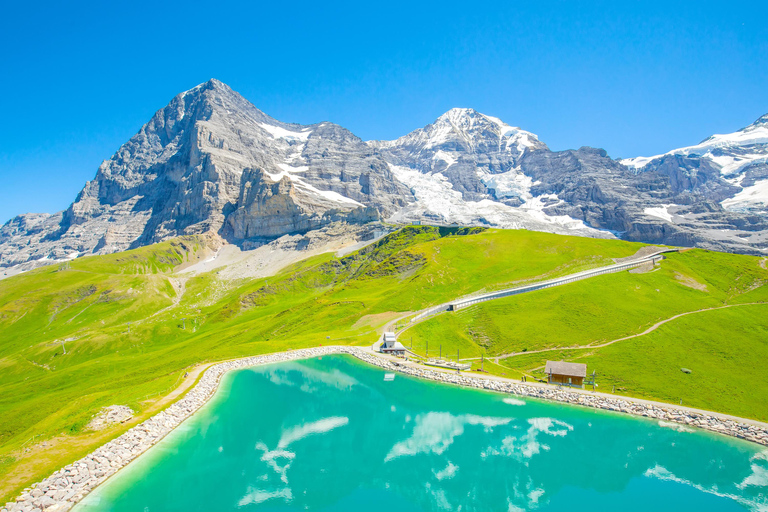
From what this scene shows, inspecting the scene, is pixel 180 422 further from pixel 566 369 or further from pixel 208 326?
pixel 208 326

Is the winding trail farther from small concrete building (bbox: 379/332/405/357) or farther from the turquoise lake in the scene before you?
the turquoise lake

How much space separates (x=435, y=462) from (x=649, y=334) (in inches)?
1946

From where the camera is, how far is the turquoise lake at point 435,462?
3872cm

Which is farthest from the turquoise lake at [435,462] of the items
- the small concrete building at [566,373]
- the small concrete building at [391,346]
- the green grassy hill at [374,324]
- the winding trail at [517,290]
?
the winding trail at [517,290]

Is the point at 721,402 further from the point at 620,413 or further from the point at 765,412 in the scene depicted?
the point at 620,413

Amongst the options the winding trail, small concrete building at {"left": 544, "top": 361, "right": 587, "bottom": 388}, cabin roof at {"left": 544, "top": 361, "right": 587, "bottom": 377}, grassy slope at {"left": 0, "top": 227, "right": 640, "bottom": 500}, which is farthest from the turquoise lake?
the winding trail

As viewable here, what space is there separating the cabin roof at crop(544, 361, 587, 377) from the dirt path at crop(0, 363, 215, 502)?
60813mm

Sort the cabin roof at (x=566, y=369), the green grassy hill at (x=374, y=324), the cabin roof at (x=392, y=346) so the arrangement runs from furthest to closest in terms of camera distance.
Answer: the cabin roof at (x=392, y=346), the green grassy hill at (x=374, y=324), the cabin roof at (x=566, y=369)

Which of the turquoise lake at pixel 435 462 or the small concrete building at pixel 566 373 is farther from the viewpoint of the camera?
the small concrete building at pixel 566 373

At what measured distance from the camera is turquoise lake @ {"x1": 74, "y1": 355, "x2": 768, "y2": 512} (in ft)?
127

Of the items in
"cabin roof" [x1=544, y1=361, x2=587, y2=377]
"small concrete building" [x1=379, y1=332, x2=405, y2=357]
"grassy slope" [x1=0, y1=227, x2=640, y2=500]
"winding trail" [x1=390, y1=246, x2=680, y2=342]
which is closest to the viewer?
"cabin roof" [x1=544, y1=361, x2=587, y2=377]

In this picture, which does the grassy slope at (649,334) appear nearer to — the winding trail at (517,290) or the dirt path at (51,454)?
the winding trail at (517,290)

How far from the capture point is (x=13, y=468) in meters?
40.6

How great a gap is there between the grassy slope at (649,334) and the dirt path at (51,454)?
55.7 metres
